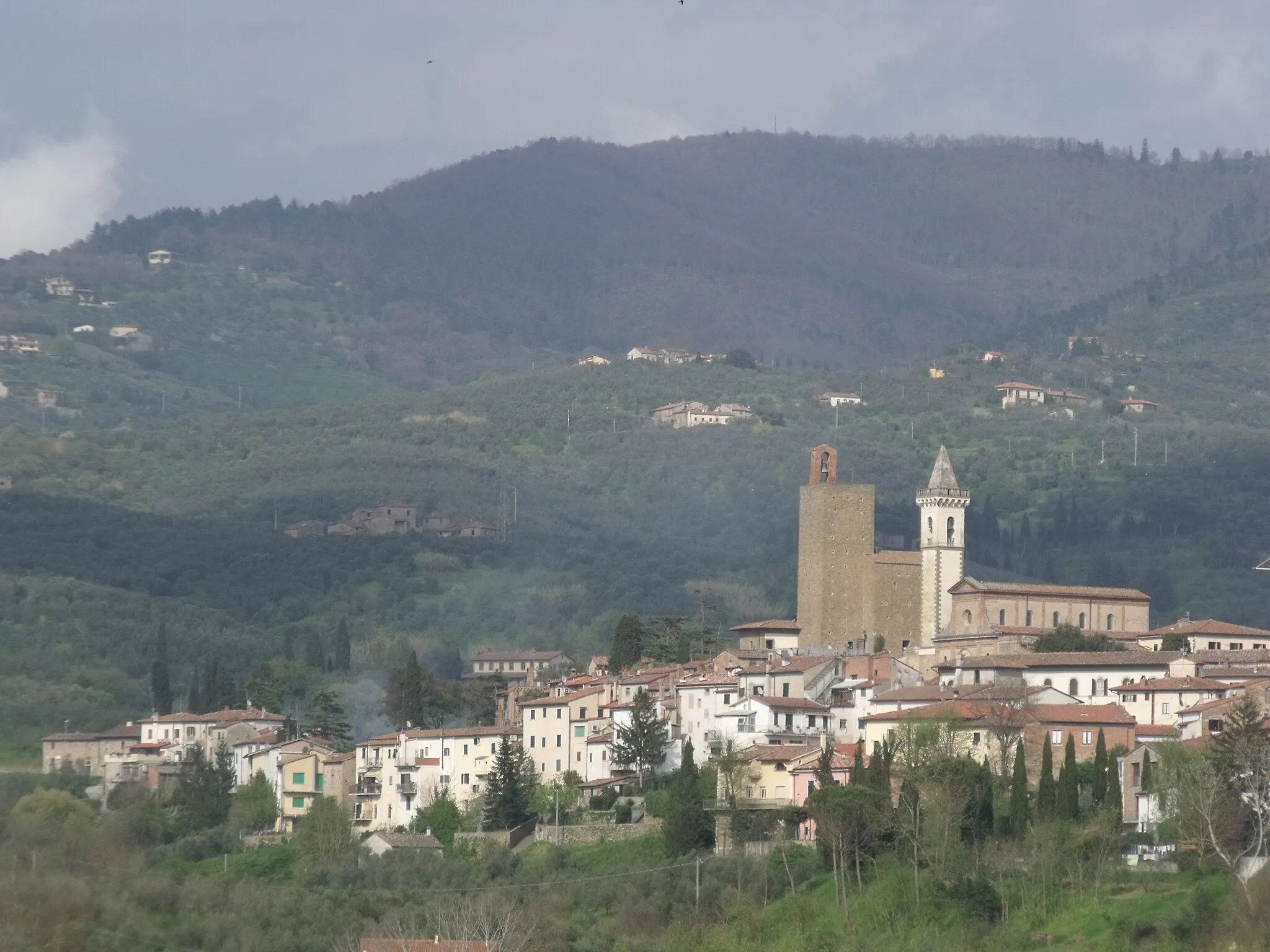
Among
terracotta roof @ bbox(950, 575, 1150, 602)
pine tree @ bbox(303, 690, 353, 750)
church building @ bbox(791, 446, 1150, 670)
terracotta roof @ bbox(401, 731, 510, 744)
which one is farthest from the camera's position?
pine tree @ bbox(303, 690, 353, 750)

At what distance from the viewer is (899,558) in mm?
96062

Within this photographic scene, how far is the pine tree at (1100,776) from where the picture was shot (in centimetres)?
6725

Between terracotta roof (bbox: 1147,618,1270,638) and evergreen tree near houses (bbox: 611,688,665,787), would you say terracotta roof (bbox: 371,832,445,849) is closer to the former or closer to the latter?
evergreen tree near houses (bbox: 611,688,665,787)

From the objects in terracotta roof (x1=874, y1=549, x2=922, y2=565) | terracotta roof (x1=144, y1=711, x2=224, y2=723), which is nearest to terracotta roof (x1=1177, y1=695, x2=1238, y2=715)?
terracotta roof (x1=874, y1=549, x2=922, y2=565)

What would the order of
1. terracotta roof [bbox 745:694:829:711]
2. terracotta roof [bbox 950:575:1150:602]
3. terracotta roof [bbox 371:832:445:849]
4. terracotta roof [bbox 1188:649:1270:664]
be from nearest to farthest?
terracotta roof [bbox 371:832:445:849], terracotta roof [bbox 745:694:829:711], terracotta roof [bbox 1188:649:1270:664], terracotta roof [bbox 950:575:1150:602]

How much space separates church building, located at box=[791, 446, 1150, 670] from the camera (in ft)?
300

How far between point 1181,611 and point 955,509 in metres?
45.5

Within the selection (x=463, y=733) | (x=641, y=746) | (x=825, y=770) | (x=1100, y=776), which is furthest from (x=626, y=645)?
(x=1100, y=776)

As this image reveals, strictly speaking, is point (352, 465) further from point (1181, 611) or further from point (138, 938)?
point (138, 938)

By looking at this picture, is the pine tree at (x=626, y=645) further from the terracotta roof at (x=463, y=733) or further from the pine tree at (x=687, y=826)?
the pine tree at (x=687, y=826)

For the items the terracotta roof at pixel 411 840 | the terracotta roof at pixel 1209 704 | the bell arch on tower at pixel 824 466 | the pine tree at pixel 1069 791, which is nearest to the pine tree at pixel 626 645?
the bell arch on tower at pixel 824 466

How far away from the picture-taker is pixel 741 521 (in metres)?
168

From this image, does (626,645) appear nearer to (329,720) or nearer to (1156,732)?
(329,720)

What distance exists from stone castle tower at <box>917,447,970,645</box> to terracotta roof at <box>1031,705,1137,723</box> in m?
15.8
